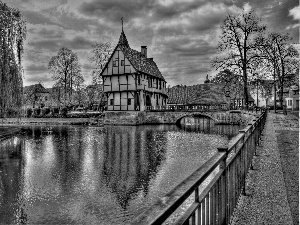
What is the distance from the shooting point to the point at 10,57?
63.8ft

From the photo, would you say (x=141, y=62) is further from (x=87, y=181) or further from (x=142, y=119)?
(x=87, y=181)

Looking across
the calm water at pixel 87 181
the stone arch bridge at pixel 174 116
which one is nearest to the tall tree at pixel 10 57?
the calm water at pixel 87 181

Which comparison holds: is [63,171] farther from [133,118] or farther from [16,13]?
[133,118]

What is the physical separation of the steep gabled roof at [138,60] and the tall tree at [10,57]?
2006cm

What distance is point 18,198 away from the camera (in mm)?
8344

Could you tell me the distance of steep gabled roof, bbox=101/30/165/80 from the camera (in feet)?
130

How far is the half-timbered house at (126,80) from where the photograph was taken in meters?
39.4

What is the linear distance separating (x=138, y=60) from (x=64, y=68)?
13.7 metres

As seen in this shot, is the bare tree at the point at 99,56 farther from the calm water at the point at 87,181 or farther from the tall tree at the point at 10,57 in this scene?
the calm water at the point at 87,181

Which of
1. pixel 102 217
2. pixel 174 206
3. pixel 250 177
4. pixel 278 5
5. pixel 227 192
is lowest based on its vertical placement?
pixel 102 217

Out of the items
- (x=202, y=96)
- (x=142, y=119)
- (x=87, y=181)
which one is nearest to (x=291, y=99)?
(x=202, y=96)

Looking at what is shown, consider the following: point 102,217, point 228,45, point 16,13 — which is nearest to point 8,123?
point 16,13

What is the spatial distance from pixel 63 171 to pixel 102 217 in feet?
18.1

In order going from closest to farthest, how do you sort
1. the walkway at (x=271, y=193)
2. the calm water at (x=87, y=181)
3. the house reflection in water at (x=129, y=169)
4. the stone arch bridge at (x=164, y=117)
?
the walkway at (x=271, y=193) < the calm water at (x=87, y=181) < the house reflection in water at (x=129, y=169) < the stone arch bridge at (x=164, y=117)
